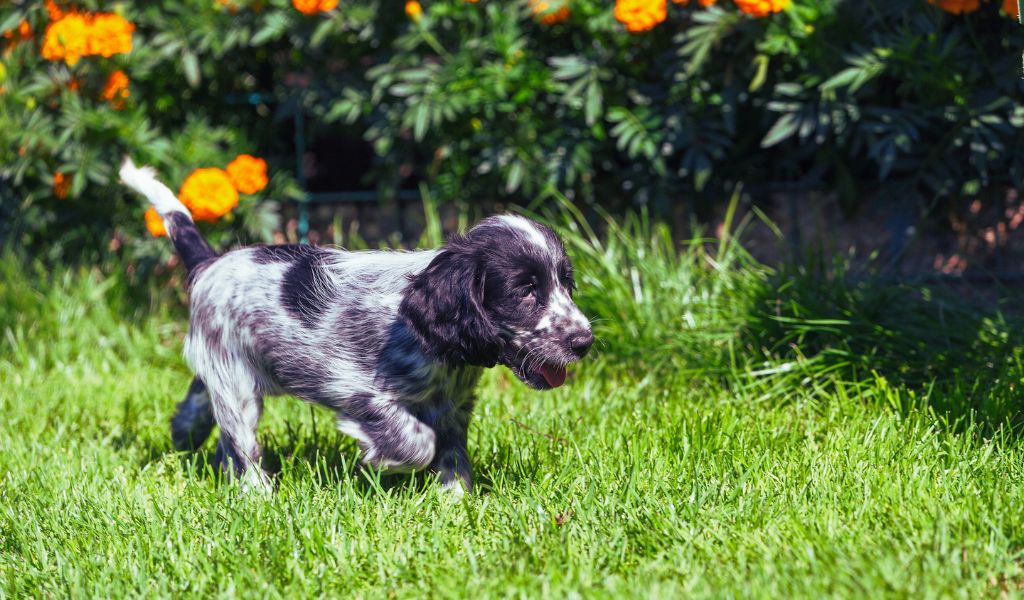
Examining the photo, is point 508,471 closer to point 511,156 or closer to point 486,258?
point 486,258

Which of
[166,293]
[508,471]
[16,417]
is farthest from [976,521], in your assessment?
[166,293]

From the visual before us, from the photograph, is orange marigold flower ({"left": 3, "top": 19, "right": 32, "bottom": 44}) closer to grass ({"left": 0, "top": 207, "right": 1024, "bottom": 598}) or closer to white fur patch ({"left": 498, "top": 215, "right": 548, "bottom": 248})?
grass ({"left": 0, "top": 207, "right": 1024, "bottom": 598})

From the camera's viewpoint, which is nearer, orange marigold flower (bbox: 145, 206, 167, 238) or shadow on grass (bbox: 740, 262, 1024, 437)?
shadow on grass (bbox: 740, 262, 1024, 437)

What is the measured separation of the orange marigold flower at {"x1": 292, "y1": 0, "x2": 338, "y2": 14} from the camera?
4.66 m

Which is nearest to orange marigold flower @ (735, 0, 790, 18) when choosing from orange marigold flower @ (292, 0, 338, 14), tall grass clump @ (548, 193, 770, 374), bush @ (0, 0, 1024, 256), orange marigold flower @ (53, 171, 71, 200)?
bush @ (0, 0, 1024, 256)

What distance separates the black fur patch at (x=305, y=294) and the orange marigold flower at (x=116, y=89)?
98.9 inches

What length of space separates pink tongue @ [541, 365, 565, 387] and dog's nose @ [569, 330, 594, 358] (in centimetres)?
9

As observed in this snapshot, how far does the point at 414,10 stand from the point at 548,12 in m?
Result: 0.65

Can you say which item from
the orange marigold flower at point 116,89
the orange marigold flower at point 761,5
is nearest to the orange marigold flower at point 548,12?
the orange marigold flower at point 761,5

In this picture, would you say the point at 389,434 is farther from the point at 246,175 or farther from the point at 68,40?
the point at 68,40

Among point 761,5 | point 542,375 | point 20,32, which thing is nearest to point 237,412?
point 542,375

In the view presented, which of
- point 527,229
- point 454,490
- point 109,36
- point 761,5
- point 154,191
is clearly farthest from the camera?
point 109,36

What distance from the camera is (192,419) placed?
11.3ft

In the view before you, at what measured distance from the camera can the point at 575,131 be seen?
15.7 ft
